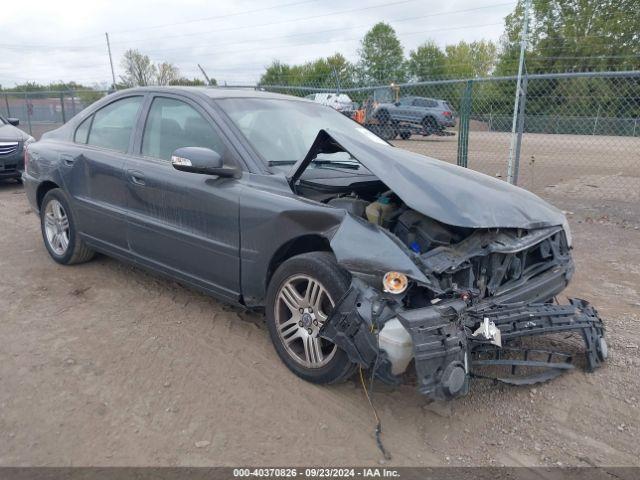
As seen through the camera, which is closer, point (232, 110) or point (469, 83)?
point (232, 110)

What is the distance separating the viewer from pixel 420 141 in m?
14.2

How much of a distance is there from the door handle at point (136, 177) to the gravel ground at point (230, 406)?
99 cm

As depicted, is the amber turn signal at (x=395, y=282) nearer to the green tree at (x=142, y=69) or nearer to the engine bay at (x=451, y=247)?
the engine bay at (x=451, y=247)

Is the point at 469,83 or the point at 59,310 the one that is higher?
the point at 469,83

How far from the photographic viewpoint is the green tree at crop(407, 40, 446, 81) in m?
40.2

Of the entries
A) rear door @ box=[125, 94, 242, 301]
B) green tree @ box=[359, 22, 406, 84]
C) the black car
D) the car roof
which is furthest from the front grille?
green tree @ box=[359, 22, 406, 84]

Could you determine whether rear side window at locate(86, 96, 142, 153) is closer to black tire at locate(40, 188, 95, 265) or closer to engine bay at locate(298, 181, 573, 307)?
black tire at locate(40, 188, 95, 265)

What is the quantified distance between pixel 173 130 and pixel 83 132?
1.39 m

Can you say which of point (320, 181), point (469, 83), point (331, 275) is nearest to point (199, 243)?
point (320, 181)

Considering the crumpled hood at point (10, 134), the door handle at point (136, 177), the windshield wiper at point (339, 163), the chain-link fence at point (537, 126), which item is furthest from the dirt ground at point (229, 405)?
the crumpled hood at point (10, 134)

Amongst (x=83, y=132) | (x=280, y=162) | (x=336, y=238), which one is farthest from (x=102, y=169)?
(x=336, y=238)

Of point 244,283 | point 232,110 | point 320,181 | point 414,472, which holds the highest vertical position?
point 232,110

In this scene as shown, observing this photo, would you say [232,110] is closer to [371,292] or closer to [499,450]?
[371,292]

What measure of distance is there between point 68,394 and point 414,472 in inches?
77.3
